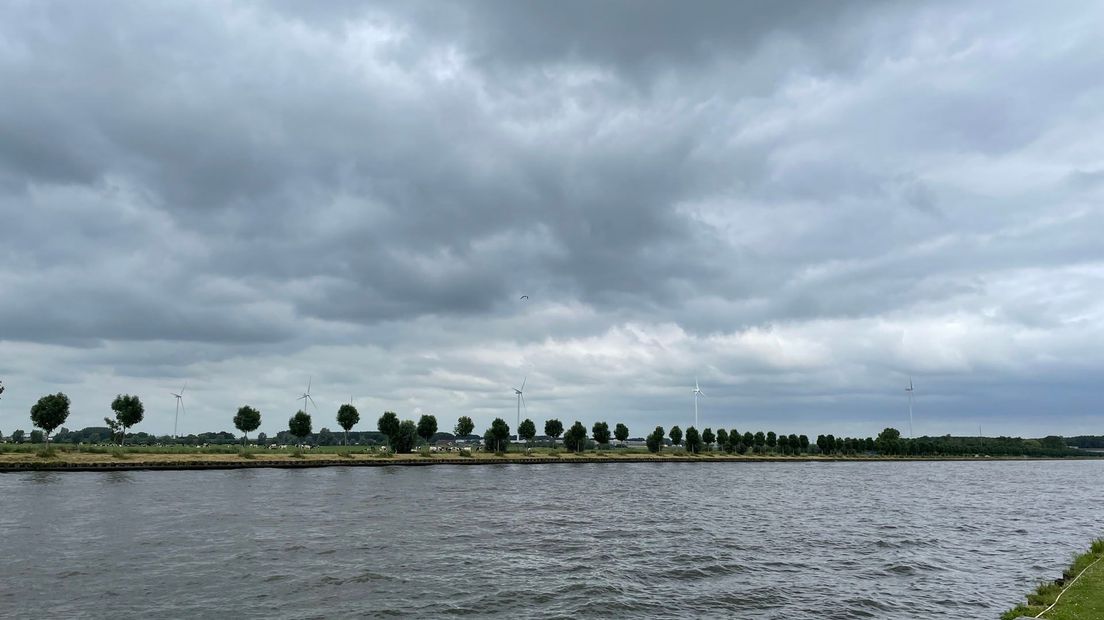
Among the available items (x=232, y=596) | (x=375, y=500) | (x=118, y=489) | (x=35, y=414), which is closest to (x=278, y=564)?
(x=232, y=596)

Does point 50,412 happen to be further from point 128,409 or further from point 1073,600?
point 1073,600

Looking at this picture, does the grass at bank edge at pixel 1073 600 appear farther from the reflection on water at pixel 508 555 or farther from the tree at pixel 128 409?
the tree at pixel 128 409

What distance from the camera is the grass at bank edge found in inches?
1065

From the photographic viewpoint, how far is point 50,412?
167000 millimetres

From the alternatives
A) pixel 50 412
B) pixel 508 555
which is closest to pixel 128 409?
pixel 50 412

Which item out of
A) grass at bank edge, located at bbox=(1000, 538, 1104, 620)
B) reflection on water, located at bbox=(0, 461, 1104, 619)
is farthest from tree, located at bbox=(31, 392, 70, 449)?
grass at bank edge, located at bbox=(1000, 538, 1104, 620)

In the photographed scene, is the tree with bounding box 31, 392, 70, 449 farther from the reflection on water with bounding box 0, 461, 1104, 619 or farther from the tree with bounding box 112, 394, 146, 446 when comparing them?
the reflection on water with bounding box 0, 461, 1104, 619

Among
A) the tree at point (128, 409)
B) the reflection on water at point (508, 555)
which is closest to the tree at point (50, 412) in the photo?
the tree at point (128, 409)

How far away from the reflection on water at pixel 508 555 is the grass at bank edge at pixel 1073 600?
3.17 m

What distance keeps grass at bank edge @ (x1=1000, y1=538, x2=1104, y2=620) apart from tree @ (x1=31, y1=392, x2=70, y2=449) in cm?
19741

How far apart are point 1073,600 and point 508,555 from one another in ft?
105

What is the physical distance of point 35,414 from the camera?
549 feet

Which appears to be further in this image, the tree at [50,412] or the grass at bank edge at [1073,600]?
the tree at [50,412]

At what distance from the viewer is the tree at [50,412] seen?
16700 centimetres
